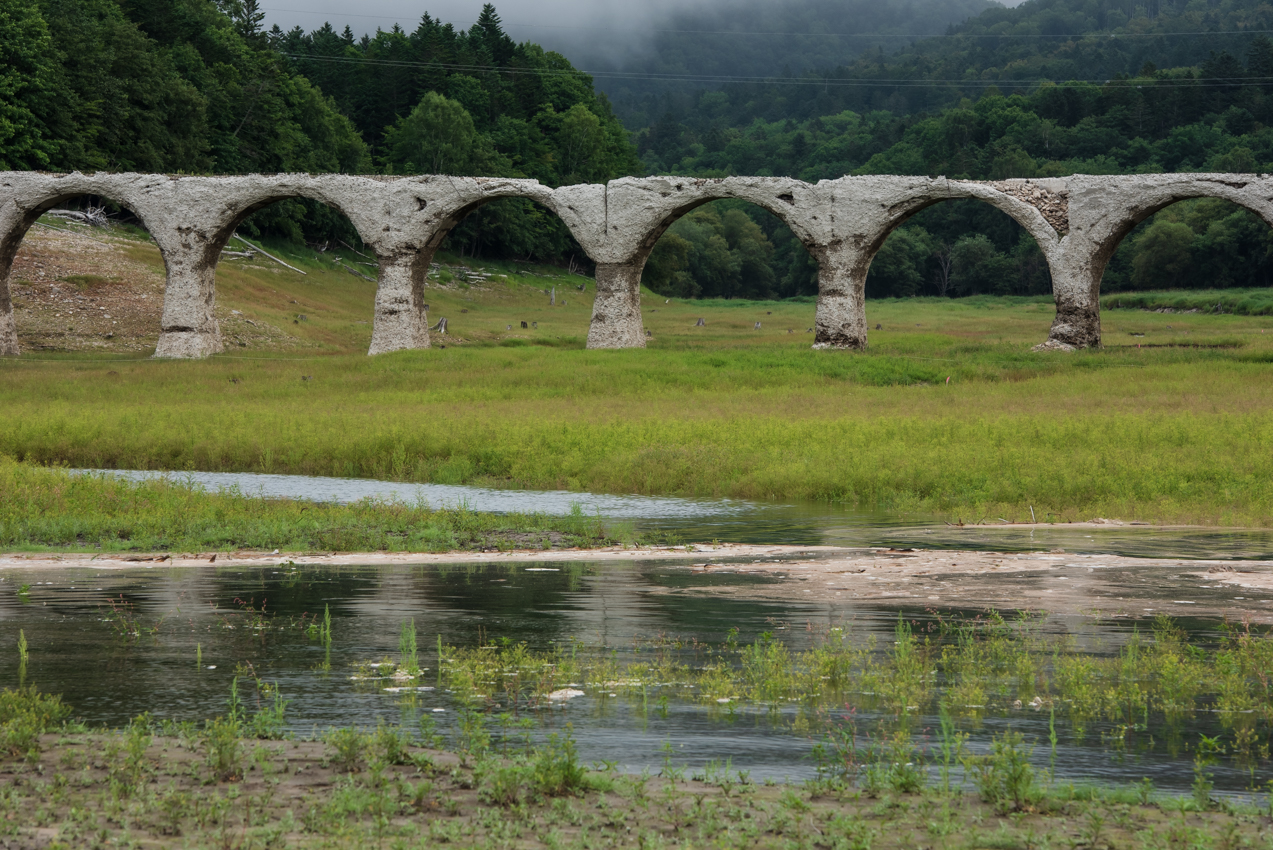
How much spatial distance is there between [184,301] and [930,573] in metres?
29.0

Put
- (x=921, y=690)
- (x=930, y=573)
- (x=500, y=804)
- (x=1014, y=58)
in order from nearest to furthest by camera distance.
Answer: (x=500, y=804), (x=921, y=690), (x=930, y=573), (x=1014, y=58)

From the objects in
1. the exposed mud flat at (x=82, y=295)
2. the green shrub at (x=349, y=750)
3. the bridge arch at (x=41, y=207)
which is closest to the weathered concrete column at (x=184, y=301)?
the bridge arch at (x=41, y=207)

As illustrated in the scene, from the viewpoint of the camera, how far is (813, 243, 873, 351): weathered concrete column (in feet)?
104

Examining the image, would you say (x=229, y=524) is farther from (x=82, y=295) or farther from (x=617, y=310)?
(x=82, y=295)

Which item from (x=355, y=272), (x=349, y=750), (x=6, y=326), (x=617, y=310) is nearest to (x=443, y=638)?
(x=349, y=750)

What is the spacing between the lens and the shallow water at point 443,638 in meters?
5.12

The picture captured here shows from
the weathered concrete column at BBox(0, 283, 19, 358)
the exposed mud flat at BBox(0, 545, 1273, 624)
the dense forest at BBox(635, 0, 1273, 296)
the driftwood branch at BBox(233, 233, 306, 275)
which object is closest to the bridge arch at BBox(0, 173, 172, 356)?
the weathered concrete column at BBox(0, 283, 19, 358)

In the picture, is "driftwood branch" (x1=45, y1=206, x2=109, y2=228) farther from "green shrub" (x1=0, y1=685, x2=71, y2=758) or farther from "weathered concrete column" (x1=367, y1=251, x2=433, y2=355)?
"green shrub" (x1=0, y1=685, x2=71, y2=758)

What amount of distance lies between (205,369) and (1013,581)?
78.1 ft

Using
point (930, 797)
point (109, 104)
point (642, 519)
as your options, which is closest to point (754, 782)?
point (930, 797)

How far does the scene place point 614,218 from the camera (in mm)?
32969

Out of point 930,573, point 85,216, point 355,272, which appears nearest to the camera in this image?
point 930,573

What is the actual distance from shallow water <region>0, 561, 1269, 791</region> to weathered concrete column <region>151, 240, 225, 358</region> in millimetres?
26050

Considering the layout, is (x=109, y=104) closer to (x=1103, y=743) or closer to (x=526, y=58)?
(x=526, y=58)
